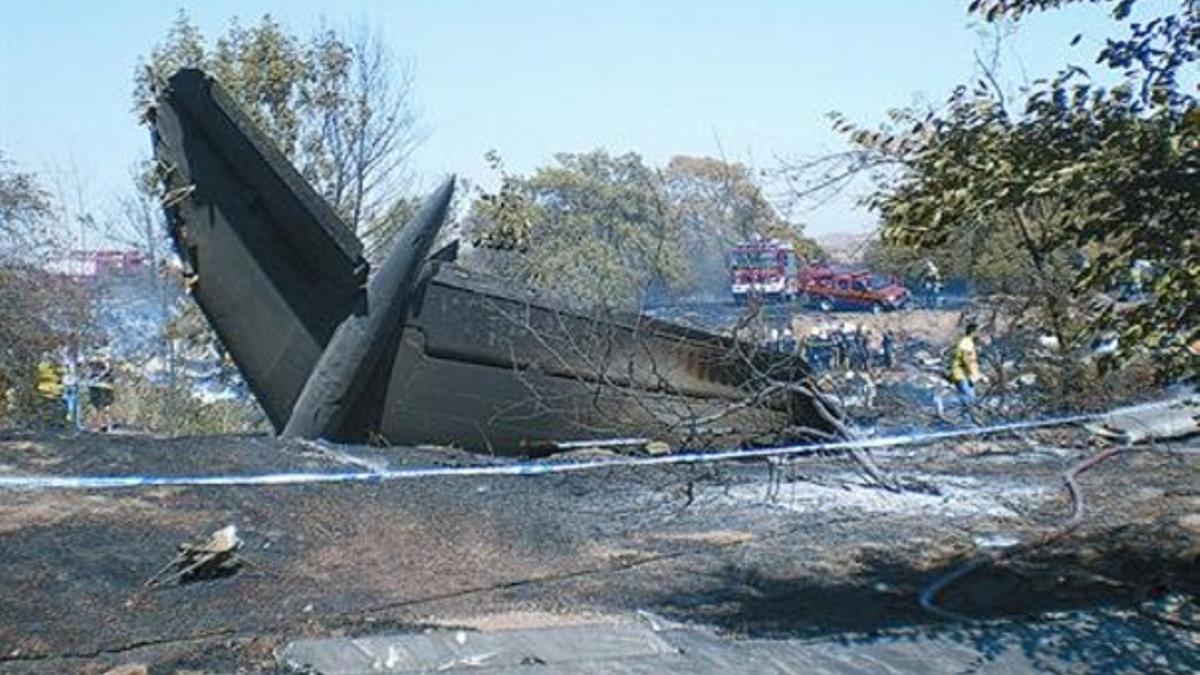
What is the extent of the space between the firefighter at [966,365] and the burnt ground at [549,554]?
350 cm

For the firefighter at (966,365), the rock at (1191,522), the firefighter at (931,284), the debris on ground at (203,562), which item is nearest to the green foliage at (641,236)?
the firefighter at (931,284)

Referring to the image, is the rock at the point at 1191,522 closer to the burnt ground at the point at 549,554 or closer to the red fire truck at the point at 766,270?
the burnt ground at the point at 549,554

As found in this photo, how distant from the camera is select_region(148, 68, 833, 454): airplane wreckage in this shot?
9375 mm

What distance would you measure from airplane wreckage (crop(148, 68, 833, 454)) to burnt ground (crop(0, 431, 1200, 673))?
590mm

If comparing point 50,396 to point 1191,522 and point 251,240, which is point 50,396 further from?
point 1191,522

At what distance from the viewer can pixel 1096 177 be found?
400cm

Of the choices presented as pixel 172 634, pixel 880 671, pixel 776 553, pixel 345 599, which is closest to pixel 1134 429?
pixel 776 553

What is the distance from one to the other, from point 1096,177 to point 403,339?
6721mm

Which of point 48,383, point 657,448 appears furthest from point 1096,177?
point 48,383

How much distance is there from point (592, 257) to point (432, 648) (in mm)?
12039

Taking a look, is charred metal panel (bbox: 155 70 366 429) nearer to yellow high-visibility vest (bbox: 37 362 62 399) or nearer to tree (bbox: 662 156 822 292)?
tree (bbox: 662 156 822 292)

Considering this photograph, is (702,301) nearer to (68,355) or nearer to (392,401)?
(392,401)

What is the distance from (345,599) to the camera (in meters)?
5.53

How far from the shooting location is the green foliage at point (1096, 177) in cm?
397
